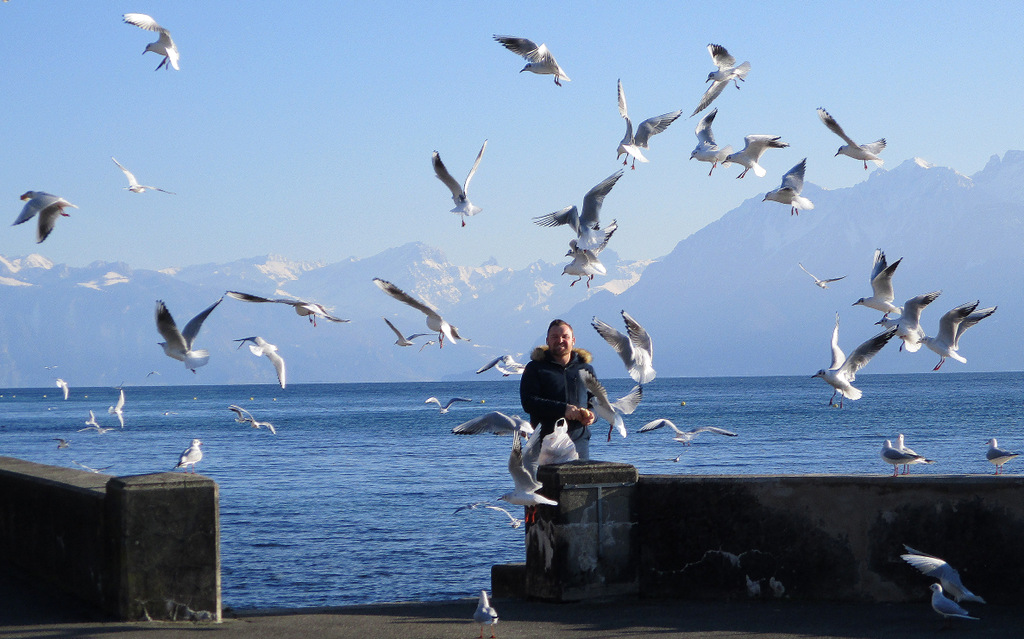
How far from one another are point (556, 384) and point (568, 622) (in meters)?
1.63

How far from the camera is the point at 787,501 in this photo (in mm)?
7004

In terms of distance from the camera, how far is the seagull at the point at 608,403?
720cm

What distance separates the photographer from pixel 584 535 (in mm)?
7066

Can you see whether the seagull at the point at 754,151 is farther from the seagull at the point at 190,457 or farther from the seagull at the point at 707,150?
the seagull at the point at 190,457

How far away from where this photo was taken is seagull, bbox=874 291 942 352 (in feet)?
29.9

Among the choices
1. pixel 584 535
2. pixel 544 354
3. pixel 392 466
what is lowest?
pixel 392 466

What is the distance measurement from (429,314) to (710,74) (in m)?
4.01

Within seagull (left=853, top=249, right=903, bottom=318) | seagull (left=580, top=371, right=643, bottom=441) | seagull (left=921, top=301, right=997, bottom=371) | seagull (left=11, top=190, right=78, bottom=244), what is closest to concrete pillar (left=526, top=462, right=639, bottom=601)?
seagull (left=580, top=371, right=643, bottom=441)

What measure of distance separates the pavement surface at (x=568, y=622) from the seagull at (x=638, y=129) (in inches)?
184

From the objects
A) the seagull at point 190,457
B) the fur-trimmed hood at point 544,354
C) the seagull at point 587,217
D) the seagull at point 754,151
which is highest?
the seagull at point 754,151

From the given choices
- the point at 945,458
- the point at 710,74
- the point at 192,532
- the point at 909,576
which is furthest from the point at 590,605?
the point at 945,458

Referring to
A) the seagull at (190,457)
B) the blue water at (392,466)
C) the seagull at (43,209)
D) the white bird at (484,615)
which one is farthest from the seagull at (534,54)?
the seagull at (190,457)

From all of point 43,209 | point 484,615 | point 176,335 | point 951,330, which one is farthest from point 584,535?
point 43,209

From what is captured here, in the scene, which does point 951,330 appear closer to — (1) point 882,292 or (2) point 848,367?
(1) point 882,292
